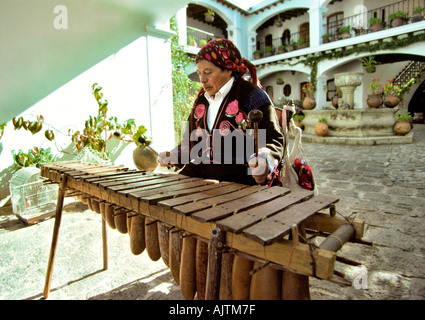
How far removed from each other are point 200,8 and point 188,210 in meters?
18.1

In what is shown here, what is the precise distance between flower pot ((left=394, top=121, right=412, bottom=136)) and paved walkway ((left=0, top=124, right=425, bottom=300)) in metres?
5.42

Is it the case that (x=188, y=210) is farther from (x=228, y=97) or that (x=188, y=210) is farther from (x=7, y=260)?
(x=7, y=260)

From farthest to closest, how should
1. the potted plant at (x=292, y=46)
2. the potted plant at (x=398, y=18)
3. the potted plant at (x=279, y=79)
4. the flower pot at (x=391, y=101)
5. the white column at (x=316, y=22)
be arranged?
the potted plant at (x=279, y=79)
the potted plant at (x=292, y=46)
the white column at (x=316, y=22)
the potted plant at (x=398, y=18)
the flower pot at (x=391, y=101)

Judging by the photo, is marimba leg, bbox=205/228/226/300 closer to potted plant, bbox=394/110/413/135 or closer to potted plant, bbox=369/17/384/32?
potted plant, bbox=394/110/413/135

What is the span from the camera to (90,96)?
5184 mm

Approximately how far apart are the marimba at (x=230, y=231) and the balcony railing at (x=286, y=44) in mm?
17933

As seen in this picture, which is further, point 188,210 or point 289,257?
point 188,210

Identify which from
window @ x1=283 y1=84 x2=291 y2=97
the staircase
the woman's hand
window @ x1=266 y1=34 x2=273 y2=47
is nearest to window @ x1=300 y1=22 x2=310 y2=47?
window @ x1=266 y1=34 x2=273 y2=47

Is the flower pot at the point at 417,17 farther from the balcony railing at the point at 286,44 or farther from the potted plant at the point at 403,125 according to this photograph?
the potted plant at the point at 403,125

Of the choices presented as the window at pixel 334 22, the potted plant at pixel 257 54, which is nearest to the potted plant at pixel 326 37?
the window at pixel 334 22

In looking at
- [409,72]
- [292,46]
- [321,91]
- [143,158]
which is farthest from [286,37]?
[143,158]

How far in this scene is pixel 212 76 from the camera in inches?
82.0

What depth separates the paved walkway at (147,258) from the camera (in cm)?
216

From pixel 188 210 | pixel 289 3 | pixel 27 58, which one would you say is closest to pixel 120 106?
pixel 27 58
